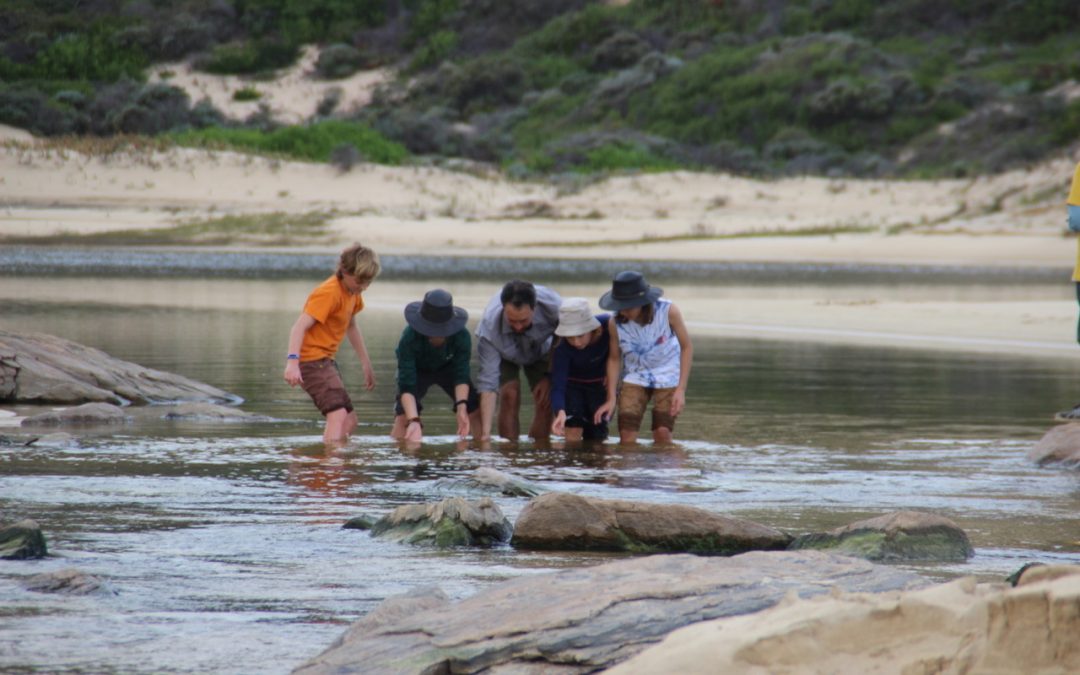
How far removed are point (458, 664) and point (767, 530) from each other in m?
2.75

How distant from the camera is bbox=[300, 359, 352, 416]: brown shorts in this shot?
31.6ft

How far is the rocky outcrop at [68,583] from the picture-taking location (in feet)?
18.2

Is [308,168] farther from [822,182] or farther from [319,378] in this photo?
[319,378]

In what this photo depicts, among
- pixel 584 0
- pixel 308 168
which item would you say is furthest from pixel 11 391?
pixel 584 0

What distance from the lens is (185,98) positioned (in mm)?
51750

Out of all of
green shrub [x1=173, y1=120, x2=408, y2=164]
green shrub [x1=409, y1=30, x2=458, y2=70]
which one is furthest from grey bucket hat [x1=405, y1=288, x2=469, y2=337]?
green shrub [x1=409, y1=30, x2=458, y2=70]

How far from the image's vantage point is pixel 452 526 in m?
6.71

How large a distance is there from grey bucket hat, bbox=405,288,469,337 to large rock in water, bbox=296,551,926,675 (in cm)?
488

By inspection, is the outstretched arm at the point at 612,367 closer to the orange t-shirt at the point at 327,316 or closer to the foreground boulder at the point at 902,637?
the orange t-shirt at the point at 327,316

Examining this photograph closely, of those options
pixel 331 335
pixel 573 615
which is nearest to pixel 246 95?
pixel 331 335

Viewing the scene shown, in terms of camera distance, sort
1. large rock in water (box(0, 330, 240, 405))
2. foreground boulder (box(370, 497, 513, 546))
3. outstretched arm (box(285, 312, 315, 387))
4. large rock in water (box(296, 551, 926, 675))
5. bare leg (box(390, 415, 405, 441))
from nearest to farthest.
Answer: large rock in water (box(296, 551, 926, 675))
foreground boulder (box(370, 497, 513, 546))
outstretched arm (box(285, 312, 315, 387))
bare leg (box(390, 415, 405, 441))
large rock in water (box(0, 330, 240, 405))

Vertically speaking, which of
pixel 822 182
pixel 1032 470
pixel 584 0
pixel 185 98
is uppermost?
pixel 584 0

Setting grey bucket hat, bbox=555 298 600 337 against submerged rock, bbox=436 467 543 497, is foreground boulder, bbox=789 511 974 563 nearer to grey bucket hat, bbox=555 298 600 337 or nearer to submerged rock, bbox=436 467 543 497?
submerged rock, bbox=436 467 543 497

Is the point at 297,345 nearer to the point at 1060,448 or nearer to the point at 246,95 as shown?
the point at 1060,448
